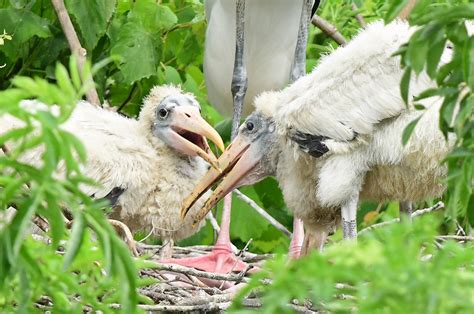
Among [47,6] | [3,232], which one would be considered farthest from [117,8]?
[3,232]

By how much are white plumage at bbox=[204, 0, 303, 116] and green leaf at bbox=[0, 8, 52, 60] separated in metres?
0.77

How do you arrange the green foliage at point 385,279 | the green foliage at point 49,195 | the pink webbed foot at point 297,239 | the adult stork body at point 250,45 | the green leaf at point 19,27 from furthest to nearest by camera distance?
1. the adult stork body at point 250,45
2. the green leaf at point 19,27
3. the pink webbed foot at point 297,239
4. the green foliage at point 49,195
5. the green foliage at point 385,279

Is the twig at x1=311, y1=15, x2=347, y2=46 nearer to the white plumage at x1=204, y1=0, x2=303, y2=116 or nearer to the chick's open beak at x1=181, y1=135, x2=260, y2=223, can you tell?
the white plumage at x1=204, y1=0, x2=303, y2=116

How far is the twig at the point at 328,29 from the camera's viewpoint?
5.93 m

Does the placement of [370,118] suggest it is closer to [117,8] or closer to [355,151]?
[355,151]

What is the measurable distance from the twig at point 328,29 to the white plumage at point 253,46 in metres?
0.17

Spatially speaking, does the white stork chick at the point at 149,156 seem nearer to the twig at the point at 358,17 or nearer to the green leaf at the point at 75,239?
the twig at the point at 358,17

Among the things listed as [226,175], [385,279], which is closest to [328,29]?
[226,175]

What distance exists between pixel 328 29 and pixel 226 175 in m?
1.54

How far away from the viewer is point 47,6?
18.9ft

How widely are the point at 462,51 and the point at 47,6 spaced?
12.3 ft

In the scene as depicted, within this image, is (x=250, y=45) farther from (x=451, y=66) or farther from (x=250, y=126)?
(x=451, y=66)

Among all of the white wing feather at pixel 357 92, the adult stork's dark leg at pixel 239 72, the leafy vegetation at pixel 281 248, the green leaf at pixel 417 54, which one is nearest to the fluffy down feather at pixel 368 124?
the white wing feather at pixel 357 92

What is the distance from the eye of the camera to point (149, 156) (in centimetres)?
462
